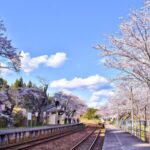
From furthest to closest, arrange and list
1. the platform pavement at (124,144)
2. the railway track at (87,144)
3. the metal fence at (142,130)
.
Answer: the metal fence at (142,130), the railway track at (87,144), the platform pavement at (124,144)

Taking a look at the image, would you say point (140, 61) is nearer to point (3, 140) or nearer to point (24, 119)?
point (3, 140)

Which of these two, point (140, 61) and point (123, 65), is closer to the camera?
point (140, 61)

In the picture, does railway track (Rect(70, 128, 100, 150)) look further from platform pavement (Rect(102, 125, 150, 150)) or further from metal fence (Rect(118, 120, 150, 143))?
metal fence (Rect(118, 120, 150, 143))

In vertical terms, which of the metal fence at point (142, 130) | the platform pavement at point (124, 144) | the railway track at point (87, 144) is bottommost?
the railway track at point (87, 144)

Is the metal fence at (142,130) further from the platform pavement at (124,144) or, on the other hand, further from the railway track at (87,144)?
the railway track at (87,144)

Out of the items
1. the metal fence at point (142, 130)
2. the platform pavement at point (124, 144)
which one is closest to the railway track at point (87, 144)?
the platform pavement at point (124, 144)

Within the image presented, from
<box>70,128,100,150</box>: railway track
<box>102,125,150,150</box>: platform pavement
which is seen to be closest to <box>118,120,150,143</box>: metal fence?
<box>102,125,150,150</box>: platform pavement

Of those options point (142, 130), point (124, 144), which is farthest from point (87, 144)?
point (142, 130)

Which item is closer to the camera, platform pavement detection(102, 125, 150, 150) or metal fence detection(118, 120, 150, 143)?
platform pavement detection(102, 125, 150, 150)

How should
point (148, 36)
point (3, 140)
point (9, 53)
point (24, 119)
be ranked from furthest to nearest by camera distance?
point (24, 119)
point (9, 53)
point (3, 140)
point (148, 36)

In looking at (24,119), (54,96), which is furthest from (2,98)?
(54,96)

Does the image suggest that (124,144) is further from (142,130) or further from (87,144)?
(142,130)

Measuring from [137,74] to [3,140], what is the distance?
11683 millimetres

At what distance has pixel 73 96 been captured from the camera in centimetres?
11469
